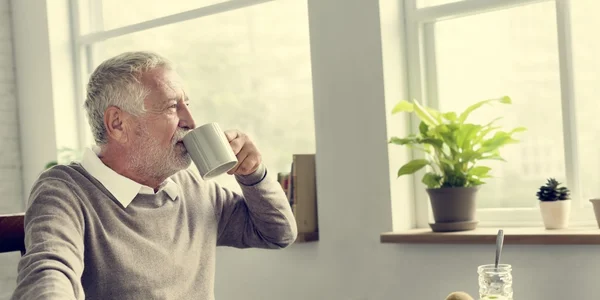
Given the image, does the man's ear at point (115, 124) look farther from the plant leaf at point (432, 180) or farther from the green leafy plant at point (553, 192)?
the green leafy plant at point (553, 192)

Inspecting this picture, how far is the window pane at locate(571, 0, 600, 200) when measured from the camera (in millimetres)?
2490

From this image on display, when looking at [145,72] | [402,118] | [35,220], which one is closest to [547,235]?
[402,118]

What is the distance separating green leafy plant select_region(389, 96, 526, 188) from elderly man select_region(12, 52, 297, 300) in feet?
2.45

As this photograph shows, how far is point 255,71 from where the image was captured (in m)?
3.44

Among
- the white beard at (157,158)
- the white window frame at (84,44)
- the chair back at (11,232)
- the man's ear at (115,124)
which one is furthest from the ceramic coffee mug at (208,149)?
the white window frame at (84,44)

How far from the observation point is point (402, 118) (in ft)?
9.14

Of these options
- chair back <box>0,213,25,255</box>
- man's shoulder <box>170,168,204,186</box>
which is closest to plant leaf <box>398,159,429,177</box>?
man's shoulder <box>170,168,204,186</box>

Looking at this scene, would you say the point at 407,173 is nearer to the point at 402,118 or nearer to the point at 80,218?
the point at 402,118

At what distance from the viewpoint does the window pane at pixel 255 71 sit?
3.24m

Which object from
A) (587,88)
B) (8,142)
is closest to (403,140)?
(587,88)

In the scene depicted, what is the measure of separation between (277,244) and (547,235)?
84cm

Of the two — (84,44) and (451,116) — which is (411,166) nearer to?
(451,116)

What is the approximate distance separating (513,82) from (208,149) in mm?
1446

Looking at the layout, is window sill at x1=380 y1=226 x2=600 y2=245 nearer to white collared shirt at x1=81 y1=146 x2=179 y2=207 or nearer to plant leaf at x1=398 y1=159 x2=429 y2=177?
plant leaf at x1=398 y1=159 x2=429 y2=177
